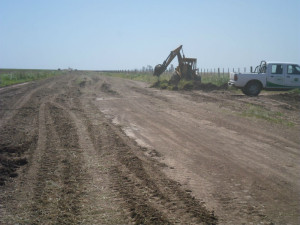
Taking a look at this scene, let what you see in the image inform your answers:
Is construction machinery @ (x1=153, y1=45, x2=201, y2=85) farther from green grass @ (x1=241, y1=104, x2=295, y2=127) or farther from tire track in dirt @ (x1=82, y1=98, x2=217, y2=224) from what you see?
tire track in dirt @ (x1=82, y1=98, x2=217, y2=224)

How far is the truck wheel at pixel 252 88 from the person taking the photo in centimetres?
1939

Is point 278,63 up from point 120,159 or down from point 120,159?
up

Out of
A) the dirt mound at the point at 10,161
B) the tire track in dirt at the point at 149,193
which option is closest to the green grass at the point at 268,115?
the tire track in dirt at the point at 149,193

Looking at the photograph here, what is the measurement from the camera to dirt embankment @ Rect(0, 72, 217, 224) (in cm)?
415

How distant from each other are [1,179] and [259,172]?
4508mm

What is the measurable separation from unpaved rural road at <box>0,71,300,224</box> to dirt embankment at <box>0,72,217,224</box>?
1 centimetres

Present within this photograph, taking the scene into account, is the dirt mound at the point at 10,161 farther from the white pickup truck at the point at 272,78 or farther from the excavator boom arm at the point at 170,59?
the excavator boom arm at the point at 170,59

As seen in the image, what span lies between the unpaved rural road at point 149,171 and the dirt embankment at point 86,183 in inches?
0.6

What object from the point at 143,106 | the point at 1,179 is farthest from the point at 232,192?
the point at 143,106

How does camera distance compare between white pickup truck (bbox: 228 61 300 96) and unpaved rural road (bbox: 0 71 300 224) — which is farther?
white pickup truck (bbox: 228 61 300 96)

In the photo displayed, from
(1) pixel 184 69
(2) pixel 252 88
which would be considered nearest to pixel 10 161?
(2) pixel 252 88

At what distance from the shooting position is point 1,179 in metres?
5.44

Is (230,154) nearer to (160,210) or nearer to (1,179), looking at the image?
(160,210)

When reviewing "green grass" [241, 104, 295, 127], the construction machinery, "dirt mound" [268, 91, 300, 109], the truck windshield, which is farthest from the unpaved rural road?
the construction machinery
